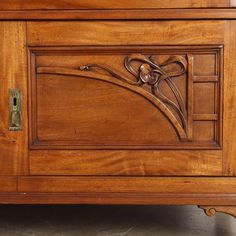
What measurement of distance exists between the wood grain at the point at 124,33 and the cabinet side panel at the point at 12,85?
32 millimetres

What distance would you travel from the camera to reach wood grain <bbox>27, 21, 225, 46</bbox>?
41.0 inches

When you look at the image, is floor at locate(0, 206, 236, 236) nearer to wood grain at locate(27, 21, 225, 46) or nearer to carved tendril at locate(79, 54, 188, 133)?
carved tendril at locate(79, 54, 188, 133)

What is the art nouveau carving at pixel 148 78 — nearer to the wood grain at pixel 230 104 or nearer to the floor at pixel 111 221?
the wood grain at pixel 230 104

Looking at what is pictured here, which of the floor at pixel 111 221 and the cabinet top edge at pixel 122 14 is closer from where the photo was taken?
the cabinet top edge at pixel 122 14

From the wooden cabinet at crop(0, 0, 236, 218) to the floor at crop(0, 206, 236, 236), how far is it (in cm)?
22

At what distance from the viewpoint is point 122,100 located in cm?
107

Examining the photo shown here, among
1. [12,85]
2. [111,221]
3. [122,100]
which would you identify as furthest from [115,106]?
[111,221]

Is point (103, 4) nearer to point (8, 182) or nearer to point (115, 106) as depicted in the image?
point (115, 106)

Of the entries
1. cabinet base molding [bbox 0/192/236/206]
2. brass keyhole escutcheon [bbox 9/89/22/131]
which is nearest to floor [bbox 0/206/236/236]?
cabinet base molding [bbox 0/192/236/206]

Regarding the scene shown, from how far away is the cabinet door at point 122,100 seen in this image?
105cm

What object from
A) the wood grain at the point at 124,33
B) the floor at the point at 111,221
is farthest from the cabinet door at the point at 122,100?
the floor at the point at 111,221

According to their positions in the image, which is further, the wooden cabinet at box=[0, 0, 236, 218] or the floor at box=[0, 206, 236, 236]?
the floor at box=[0, 206, 236, 236]

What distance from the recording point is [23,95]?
107cm

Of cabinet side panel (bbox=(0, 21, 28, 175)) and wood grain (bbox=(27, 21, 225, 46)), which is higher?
wood grain (bbox=(27, 21, 225, 46))
